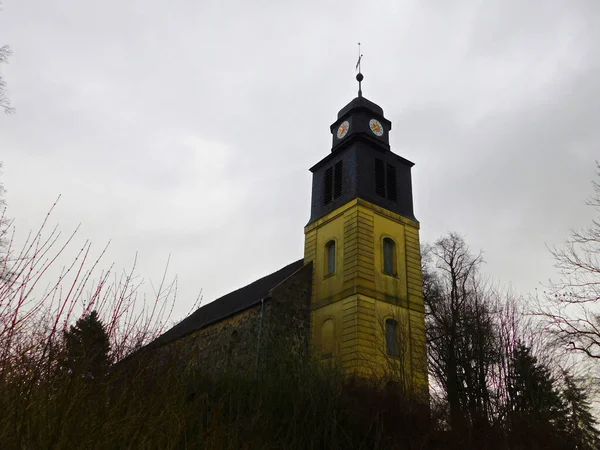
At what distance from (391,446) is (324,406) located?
1457 millimetres

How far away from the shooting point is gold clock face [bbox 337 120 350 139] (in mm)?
26784

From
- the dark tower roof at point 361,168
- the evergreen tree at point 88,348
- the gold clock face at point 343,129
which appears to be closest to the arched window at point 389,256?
the dark tower roof at point 361,168

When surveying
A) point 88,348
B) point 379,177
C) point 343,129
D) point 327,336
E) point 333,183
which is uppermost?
point 343,129

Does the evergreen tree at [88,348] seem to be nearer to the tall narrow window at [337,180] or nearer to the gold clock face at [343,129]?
the tall narrow window at [337,180]

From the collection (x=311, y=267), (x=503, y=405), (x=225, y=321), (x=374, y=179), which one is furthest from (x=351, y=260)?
(x=503, y=405)

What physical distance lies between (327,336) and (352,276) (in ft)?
9.31

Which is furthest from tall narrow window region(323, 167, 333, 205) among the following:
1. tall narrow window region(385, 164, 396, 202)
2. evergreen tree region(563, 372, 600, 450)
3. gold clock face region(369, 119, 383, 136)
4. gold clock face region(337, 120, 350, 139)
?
evergreen tree region(563, 372, 600, 450)

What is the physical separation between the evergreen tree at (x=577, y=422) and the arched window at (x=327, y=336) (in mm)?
9291

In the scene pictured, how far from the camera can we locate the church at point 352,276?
20.4 metres

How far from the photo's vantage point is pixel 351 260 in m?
21.7

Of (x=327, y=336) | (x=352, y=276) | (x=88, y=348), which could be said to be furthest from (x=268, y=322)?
(x=88, y=348)

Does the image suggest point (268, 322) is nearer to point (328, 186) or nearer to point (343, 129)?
point (328, 186)

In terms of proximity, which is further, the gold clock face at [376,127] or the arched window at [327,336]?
the gold clock face at [376,127]

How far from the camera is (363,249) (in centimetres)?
2184
